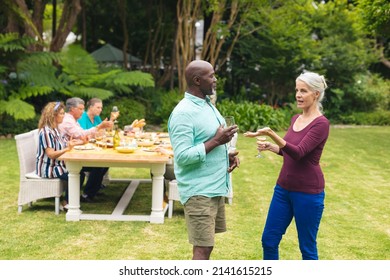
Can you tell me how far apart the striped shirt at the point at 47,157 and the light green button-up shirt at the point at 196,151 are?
329 cm

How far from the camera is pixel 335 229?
625 centimetres

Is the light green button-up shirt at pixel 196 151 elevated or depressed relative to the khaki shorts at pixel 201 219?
elevated

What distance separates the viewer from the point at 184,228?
617 cm

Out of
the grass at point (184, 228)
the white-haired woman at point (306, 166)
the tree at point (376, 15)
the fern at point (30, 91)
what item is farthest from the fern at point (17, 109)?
the white-haired woman at point (306, 166)

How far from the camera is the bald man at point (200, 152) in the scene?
11.2ft

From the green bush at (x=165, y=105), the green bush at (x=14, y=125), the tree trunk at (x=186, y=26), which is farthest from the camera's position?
the green bush at (x=165, y=105)

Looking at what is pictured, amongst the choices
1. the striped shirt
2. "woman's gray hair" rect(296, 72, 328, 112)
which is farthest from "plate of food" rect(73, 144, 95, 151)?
"woman's gray hair" rect(296, 72, 328, 112)

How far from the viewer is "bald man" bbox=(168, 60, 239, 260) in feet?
11.2

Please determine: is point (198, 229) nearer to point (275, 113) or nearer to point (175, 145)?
point (175, 145)

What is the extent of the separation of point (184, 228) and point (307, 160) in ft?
8.54

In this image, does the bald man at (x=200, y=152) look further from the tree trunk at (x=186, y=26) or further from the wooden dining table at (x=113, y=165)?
the tree trunk at (x=186, y=26)

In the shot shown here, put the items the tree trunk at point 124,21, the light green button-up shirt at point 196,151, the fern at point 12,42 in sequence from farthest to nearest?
the tree trunk at point 124,21 < the fern at point 12,42 < the light green button-up shirt at point 196,151

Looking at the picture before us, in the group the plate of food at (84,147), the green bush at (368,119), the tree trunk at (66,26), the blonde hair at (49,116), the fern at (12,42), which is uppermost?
the tree trunk at (66,26)

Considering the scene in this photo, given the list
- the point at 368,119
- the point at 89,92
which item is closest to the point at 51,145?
the point at 89,92
